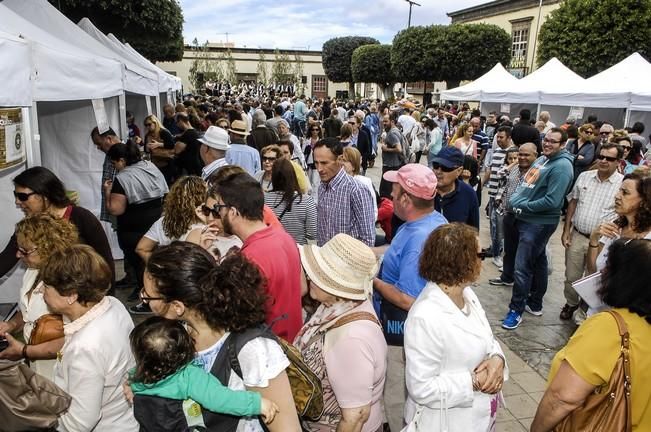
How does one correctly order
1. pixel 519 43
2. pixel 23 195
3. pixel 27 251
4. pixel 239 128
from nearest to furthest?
pixel 27 251
pixel 23 195
pixel 239 128
pixel 519 43

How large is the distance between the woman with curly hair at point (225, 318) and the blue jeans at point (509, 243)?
4.27 meters

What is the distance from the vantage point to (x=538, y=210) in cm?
452

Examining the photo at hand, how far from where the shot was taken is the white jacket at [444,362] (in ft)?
6.17

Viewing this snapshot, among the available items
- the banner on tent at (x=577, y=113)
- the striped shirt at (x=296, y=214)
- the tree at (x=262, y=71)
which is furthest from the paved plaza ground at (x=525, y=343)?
the tree at (x=262, y=71)

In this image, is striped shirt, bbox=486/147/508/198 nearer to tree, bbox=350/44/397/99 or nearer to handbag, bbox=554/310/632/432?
handbag, bbox=554/310/632/432

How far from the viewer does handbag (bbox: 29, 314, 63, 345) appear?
7.03 ft

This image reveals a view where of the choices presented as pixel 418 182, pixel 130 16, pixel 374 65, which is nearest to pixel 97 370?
pixel 418 182

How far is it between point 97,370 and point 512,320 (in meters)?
4.23

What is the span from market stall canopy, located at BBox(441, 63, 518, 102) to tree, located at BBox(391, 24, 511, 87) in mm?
14406

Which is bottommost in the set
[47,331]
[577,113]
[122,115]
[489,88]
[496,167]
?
[47,331]

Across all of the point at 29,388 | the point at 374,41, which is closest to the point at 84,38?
the point at 29,388

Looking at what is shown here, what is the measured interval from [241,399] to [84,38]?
665 cm

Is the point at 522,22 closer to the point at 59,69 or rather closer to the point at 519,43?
the point at 519,43

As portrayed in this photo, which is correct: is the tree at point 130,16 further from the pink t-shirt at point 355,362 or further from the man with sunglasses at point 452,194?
the pink t-shirt at point 355,362
